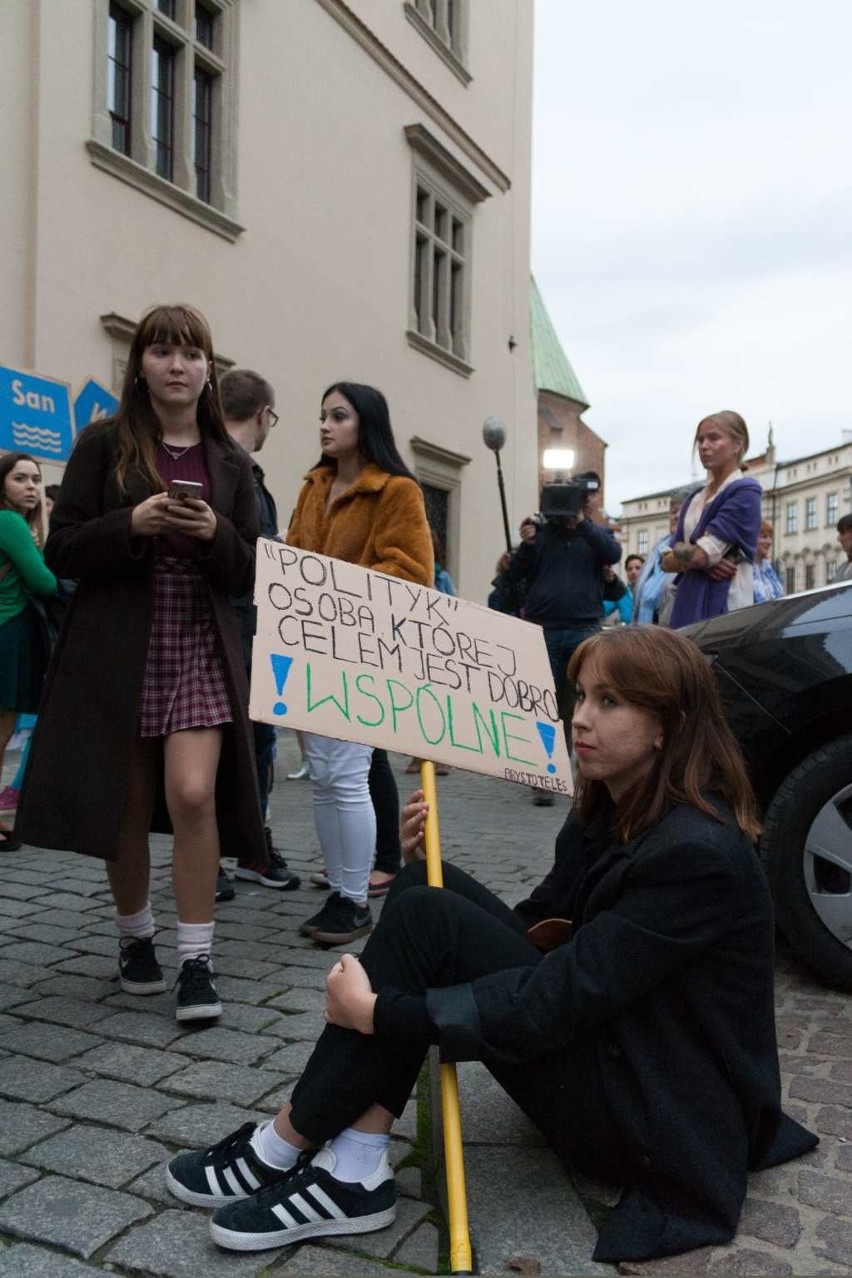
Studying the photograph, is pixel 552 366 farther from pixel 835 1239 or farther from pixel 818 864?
pixel 835 1239

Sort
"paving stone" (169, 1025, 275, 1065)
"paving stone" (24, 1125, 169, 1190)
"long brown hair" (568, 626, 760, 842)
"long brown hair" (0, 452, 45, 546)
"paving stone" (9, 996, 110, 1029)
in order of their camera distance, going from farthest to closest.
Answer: "long brown hair" (0, 452, 45, 546) → "paving stone" (9, 996, 110, 1029) → "paving stone" (169, 1025, 275, 1065) → "paving stone" (24, 1125, 169, 1190) → "long brown hair" (568, 626, 760, 842)

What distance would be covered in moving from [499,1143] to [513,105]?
704 inches

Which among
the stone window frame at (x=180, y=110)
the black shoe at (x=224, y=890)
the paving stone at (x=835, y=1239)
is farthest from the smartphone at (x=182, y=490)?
the stone window frame at (x=180, y=110)

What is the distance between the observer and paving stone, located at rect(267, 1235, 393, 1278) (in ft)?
6.49

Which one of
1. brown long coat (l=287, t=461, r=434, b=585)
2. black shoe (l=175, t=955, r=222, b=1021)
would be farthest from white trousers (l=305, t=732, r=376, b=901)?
black shoe (l=175, t=955, r=222, b=1021)

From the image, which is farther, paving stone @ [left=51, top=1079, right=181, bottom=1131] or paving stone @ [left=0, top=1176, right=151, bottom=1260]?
paving stone @ [left=51, top=1079, right=181, bottom=1131]

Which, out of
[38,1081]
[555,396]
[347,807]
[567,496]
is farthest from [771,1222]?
[555,396]

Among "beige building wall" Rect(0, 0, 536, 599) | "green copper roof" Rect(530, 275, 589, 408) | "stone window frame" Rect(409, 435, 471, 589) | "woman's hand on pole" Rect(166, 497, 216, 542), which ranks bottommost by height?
"woman's hand on pole" Rect(166, 497, 216, 542)

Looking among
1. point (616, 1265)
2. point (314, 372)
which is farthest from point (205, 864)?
point (314, 372)

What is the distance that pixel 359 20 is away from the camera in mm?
13234

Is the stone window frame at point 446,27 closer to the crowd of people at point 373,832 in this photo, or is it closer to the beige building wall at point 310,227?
the beige building wall at point 310,227

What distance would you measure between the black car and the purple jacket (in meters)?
1.19

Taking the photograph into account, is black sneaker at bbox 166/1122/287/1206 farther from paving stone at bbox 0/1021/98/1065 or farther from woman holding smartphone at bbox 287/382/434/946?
woman holding smartphone at bbox 287/382/434/946

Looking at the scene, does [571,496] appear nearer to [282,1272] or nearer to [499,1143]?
[499,1143]
